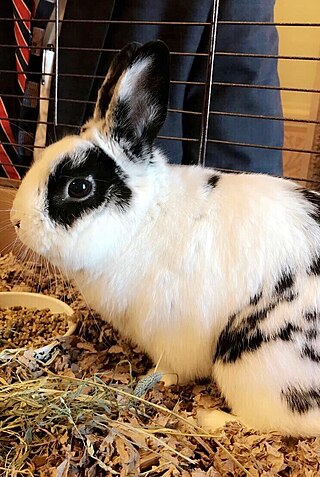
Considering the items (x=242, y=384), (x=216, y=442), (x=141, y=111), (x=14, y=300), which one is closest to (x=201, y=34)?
(x=141, y=111)

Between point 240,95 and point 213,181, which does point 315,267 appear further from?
point 240,95

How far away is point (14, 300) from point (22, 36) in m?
0.90

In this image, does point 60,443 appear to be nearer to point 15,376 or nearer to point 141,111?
point 15,376

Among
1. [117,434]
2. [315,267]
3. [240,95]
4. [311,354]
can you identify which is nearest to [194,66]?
[240,95]

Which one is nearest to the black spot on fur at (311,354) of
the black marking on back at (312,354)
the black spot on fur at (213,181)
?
the black marking on back at (312,354)

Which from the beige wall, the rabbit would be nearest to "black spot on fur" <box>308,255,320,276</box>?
the rabbit

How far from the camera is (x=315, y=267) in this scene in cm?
106

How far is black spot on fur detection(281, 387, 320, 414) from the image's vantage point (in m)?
1.02

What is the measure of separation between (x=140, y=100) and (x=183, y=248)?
299mm

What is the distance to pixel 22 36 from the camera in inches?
73.9

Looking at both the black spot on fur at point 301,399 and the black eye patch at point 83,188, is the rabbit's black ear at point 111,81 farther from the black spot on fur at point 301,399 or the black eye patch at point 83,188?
the black spot on fur at point 301,399

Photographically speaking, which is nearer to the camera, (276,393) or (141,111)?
(276,393)

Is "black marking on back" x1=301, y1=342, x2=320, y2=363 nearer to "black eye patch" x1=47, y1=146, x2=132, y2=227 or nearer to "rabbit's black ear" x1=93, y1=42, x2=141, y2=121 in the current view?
"black eye patch" x1=47, y1=146, x2=132, y2=227

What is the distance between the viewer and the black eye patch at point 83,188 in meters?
1.11
